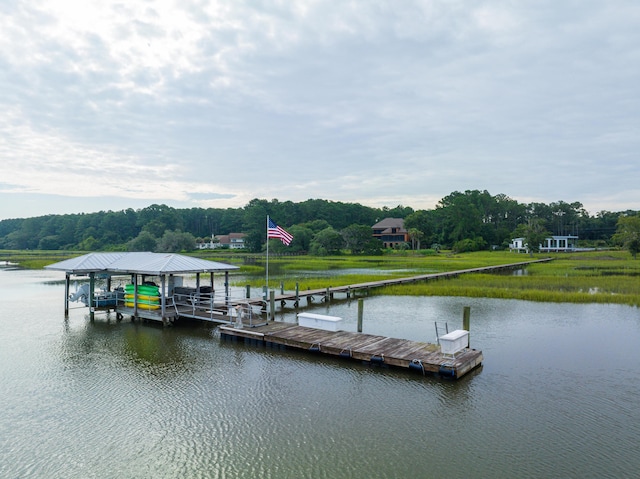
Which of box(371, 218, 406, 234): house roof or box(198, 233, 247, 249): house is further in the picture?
box(198, 233, 247, 249): house

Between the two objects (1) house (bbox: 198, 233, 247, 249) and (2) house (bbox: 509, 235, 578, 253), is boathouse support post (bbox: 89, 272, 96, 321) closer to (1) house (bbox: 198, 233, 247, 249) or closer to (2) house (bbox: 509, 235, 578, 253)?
(2) house (bbox: 509, 235, 578, 253)

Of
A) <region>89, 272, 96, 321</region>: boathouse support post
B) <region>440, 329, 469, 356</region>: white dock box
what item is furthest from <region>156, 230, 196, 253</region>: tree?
<region>440, 329, 469, 356</region>: white dock box

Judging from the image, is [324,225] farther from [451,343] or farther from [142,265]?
[451,343]

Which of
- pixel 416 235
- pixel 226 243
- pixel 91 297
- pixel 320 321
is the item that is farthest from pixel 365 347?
pixel 226 243

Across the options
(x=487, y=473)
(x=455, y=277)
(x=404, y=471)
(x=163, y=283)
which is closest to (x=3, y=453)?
(x=404, y=471)

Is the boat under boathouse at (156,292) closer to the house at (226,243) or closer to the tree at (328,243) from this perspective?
the tree at (328,243)

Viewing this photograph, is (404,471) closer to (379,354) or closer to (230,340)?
(379,354)
